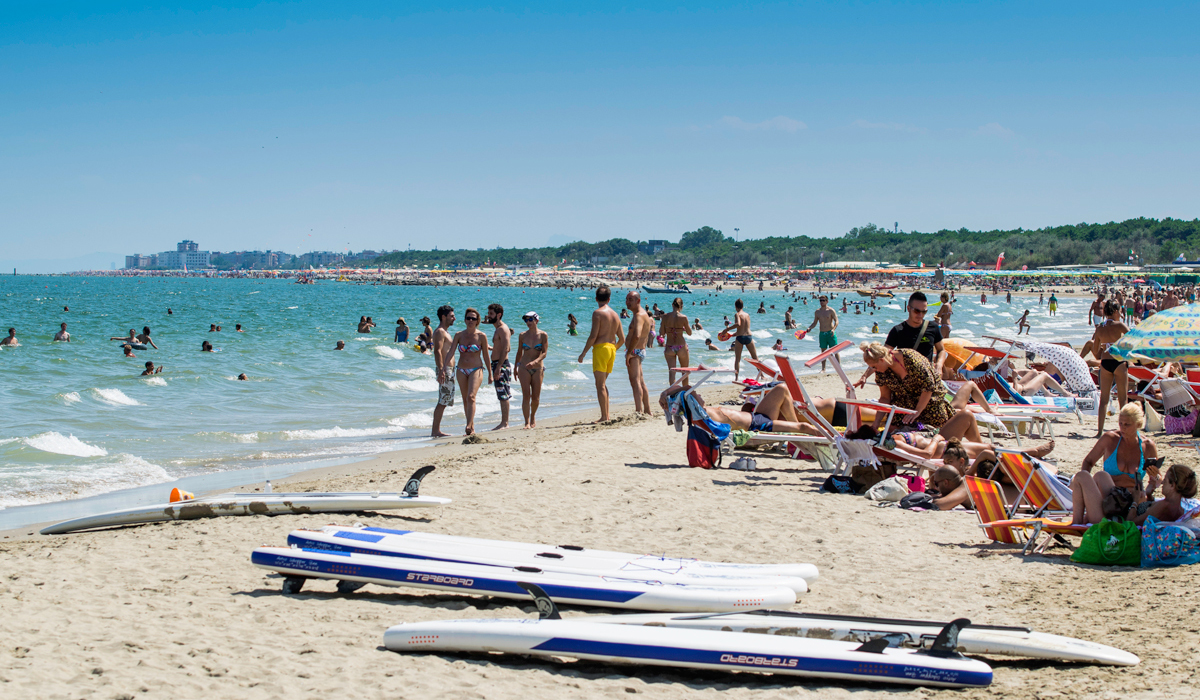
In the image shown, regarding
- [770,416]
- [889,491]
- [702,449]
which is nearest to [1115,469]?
[889,491]

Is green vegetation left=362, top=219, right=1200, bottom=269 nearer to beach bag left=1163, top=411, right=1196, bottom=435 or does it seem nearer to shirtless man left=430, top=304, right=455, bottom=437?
beach bag left=1163, top=411, right=1196, bottom=435

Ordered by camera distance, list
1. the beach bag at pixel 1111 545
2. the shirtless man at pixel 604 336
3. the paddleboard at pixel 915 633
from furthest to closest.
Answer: the shirtless man at pixel 604 336, the beach bag at pixel 1111 545, the paddleboard at pixel 915 633

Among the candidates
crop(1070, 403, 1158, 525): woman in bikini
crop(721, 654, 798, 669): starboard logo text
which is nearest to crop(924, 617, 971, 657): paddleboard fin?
crop(721, 654, 798, 669): starboard logo text

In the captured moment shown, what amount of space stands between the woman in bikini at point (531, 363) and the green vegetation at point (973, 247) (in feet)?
358

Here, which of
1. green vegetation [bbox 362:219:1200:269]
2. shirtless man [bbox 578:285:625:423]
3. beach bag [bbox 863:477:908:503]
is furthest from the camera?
green vegetation [bbox 362:219:1200:269]

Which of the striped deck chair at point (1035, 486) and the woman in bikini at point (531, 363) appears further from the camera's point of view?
the woman in bikini at point (531, 363)

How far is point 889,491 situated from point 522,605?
3.27 meters

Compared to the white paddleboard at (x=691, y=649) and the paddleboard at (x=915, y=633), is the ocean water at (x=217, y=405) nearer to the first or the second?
the white paddleboard at (x=691, y=649)

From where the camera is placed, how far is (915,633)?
3.44 metres

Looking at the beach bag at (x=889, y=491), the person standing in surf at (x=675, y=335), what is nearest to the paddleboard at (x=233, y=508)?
the beach bag at (x=889, y=491)

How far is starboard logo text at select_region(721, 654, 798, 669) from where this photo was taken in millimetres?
3260

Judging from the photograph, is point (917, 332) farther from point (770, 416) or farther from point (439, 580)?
point (439, 580)

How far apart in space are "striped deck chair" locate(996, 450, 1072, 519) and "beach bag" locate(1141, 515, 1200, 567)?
1.90ft

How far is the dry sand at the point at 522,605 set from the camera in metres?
3.26
